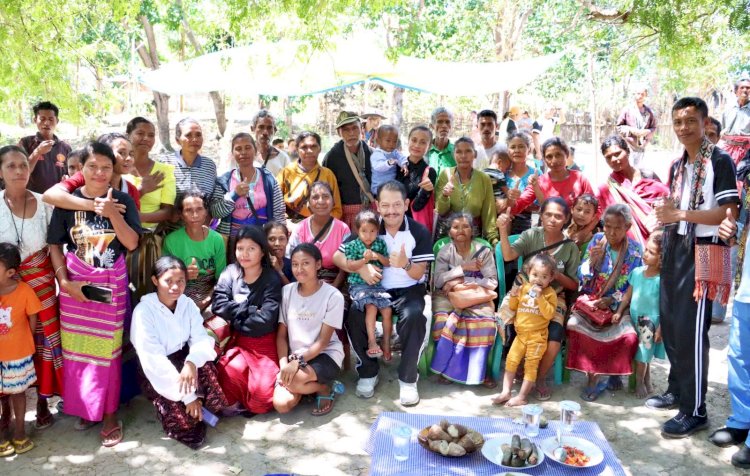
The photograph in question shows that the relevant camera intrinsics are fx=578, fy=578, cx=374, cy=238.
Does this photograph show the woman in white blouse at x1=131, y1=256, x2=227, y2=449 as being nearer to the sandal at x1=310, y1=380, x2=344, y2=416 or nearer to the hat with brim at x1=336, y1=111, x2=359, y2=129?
the sandal at x1=310, y1=380, x2=344, y2=416

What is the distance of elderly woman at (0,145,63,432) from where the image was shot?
3.38 metres

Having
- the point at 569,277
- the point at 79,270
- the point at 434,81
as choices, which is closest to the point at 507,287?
the point at 569,277

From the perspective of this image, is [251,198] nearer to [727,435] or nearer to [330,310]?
[330,310]

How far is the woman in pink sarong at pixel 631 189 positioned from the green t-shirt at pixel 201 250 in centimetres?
298

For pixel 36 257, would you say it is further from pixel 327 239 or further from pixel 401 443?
pixel 401 443

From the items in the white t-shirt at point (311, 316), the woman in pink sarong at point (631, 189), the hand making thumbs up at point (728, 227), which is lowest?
the white t-shirt at point (311, 316)

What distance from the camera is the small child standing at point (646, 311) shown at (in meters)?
3.99

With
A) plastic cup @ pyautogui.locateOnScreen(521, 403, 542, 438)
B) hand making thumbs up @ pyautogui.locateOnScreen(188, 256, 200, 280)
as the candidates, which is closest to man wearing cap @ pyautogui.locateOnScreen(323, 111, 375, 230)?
hand making thumbs up @ pyautogui.locateOnScreen(188, 256, 200, 280)

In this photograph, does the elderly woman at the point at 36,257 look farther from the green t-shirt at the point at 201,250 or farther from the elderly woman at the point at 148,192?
the green t-shirt at the point at 201,250

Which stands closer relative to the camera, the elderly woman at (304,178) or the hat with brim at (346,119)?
the elderly woman at (304,178)

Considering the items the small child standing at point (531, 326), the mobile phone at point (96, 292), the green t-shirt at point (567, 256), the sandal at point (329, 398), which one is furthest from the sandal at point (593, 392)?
the mobile phone at point (96, 292)

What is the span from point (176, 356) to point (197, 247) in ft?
2.72

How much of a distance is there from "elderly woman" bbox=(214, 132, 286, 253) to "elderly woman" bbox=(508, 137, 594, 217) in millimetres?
2096

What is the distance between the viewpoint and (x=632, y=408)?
3930 mm
